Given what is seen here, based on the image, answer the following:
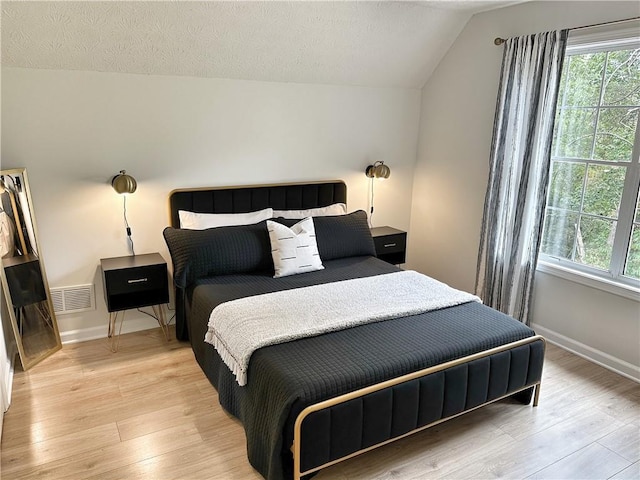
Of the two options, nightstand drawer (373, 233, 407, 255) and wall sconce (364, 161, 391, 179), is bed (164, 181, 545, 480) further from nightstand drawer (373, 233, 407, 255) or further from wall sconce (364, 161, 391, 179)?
wall sconce (364, 161, 391, 179)

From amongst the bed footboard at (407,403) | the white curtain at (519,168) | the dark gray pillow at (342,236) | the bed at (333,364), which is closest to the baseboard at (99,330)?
the bed at (333,364)

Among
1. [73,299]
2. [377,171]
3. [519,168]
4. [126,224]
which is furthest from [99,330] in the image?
[519,168]

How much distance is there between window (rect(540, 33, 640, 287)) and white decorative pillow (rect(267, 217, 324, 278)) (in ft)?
5.71

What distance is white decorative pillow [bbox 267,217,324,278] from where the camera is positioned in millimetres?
3217

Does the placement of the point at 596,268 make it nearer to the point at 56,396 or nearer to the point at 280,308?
the point at 280,308

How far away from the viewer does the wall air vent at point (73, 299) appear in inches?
128

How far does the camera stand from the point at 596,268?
10.8 ft

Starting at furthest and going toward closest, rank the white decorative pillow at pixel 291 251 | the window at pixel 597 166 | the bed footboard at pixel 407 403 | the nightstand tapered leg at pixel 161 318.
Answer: the nightstand tapered leg at pixel 161 318 < the white decorative pillow at pixel 291 251 < the window at pixel 597 166 < the bed footboard at pixel 407 403

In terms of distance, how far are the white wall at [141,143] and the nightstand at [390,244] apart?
25.7 inches

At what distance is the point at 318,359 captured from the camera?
215cm

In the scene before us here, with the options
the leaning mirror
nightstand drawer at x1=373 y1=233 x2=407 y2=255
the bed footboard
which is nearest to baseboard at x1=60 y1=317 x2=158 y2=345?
the leaning mirror

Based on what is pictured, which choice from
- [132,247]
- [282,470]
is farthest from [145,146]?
[282,470]

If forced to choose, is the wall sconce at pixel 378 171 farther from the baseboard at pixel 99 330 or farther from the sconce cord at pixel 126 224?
the baseboard at pixel 99 330

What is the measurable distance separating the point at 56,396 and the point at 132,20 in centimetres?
223
